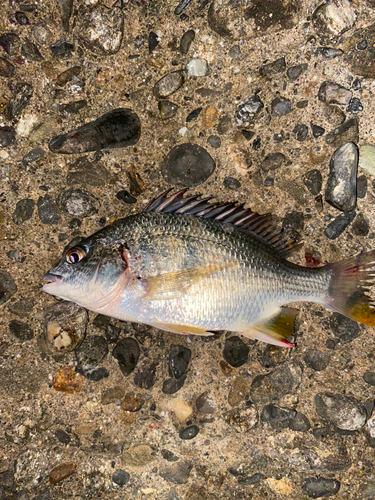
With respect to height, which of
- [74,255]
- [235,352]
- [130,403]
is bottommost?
[130,403]

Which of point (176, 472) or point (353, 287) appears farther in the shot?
point (176, 472)

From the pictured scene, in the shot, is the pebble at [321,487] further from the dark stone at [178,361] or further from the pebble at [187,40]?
the pebble at [187,40]

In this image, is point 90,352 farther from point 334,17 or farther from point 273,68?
point 334,17

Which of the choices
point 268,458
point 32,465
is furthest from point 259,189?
point 32,465

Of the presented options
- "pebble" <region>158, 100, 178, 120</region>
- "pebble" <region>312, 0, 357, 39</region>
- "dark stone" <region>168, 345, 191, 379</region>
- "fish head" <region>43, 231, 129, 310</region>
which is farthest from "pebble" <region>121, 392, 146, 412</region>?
"pebble" <region>312, 0, 357, 39</region>

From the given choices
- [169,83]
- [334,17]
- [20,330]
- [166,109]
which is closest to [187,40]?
[169,83]

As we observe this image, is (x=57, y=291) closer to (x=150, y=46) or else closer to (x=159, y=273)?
(x=159, y=273)

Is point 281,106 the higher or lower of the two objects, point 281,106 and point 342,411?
the higher
